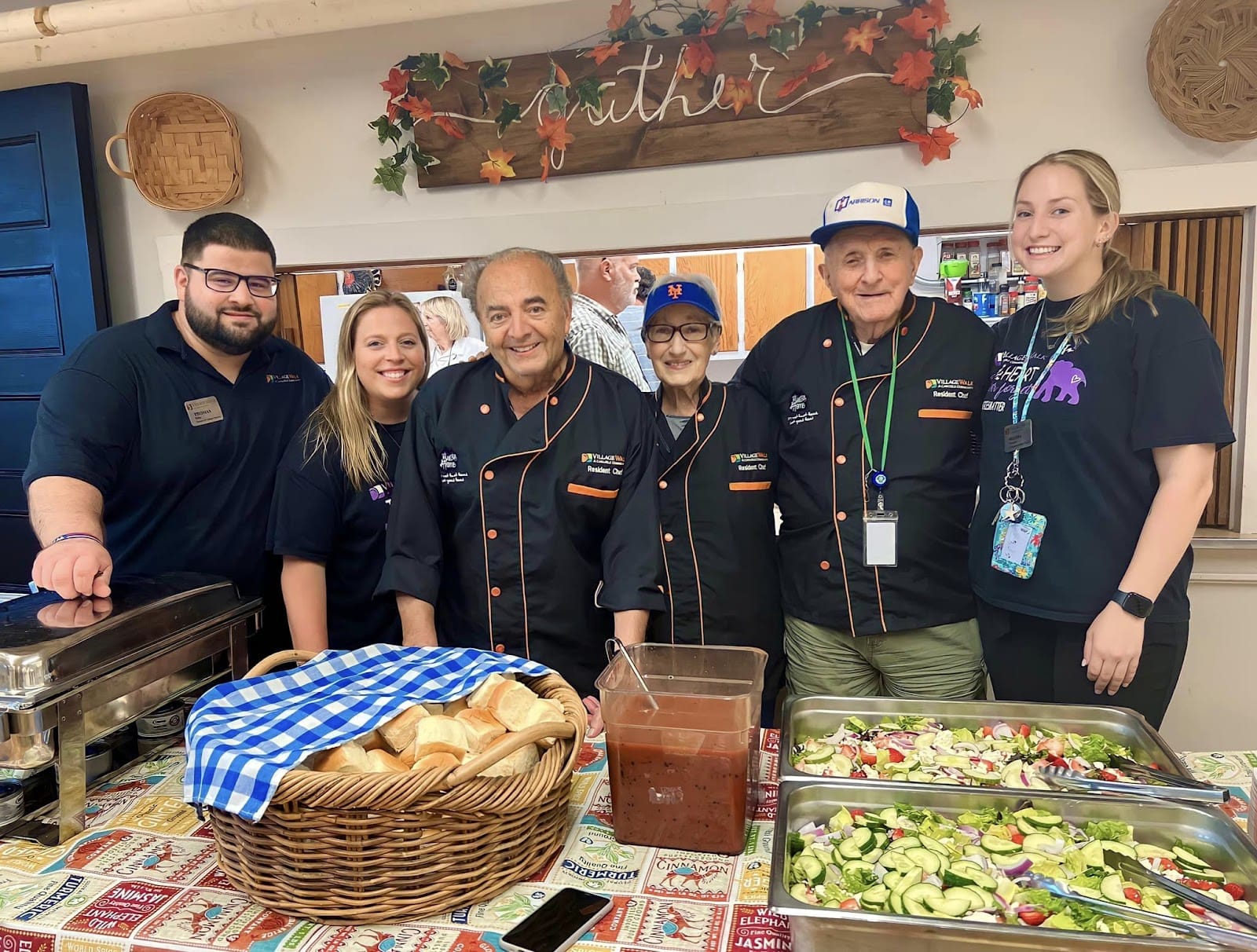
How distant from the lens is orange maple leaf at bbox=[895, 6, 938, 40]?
2.84 meters

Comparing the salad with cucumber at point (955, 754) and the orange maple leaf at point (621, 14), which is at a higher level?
the orange maple leaf at point (621, 14)

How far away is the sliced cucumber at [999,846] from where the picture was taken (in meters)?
1.11

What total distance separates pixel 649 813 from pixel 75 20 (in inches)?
135

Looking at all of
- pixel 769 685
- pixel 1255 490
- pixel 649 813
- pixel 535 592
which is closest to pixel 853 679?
pixel 769 685

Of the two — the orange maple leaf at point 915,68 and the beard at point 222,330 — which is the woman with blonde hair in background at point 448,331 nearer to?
the beard at point 222,330

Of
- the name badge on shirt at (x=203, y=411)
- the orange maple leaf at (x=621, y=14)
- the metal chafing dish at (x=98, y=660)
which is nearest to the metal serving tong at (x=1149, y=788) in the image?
the metal chafing dish at (x=98, y=660)

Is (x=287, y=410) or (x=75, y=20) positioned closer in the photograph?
(x=287, y=410)

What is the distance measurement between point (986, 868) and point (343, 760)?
84cm

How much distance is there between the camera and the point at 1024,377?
1.94 m

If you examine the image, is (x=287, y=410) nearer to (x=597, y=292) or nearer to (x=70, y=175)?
(x=597, y=292)

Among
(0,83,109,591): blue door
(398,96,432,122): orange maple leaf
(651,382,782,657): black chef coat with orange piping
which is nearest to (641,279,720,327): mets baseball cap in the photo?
(651,382,782,657): black chef coat with orange piping

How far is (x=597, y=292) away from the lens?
133 inches

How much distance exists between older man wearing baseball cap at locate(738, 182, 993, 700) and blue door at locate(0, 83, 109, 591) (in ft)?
10.1

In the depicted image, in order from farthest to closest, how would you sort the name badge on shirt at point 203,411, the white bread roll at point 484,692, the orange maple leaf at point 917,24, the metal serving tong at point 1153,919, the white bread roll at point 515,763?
the orange maple leaf at point 917,24 < the name badge on shirt at point 203,411 < the white bread roll at point 484,692 < the white bread roll at point 515,763 < the metal serving tong at point 1153,919
